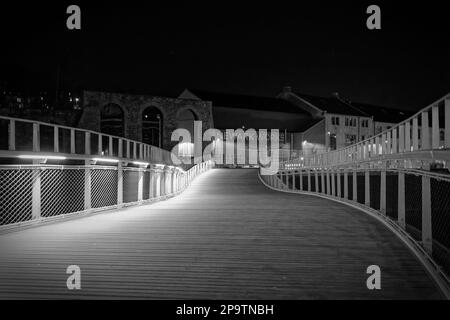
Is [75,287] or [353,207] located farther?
[353,207]

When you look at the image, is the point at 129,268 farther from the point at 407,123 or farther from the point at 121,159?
the point at 121,159

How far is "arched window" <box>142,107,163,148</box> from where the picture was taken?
Answer: 5133cm

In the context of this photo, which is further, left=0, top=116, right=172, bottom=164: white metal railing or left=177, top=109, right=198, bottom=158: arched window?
left=177, top=109, right=198, bottom=158: arched window

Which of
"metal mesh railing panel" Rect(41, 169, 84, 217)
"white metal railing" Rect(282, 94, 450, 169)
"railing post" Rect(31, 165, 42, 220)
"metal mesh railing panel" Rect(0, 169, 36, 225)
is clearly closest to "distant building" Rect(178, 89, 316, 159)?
"metal mesh railing panel" Rect(41, 169, 84, 217)

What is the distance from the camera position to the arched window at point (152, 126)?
5133 cm

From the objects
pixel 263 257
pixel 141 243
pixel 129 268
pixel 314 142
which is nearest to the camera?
pixel 129 268

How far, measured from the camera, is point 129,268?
5828 mm

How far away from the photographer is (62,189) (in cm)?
2450

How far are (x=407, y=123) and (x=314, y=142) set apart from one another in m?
55.5

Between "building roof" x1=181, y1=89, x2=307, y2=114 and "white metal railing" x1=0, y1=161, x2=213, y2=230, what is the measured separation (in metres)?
26.0

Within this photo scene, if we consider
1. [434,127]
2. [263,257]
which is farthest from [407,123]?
[263,257]

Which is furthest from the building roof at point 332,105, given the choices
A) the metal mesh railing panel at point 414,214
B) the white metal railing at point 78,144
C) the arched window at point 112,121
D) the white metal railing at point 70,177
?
the metal mesh railing panel at point 414,214

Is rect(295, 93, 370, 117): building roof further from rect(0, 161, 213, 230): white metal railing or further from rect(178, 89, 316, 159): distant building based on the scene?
rect(0, 161, 213, 230): white metal railing

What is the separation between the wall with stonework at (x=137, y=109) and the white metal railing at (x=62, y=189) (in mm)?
10658
